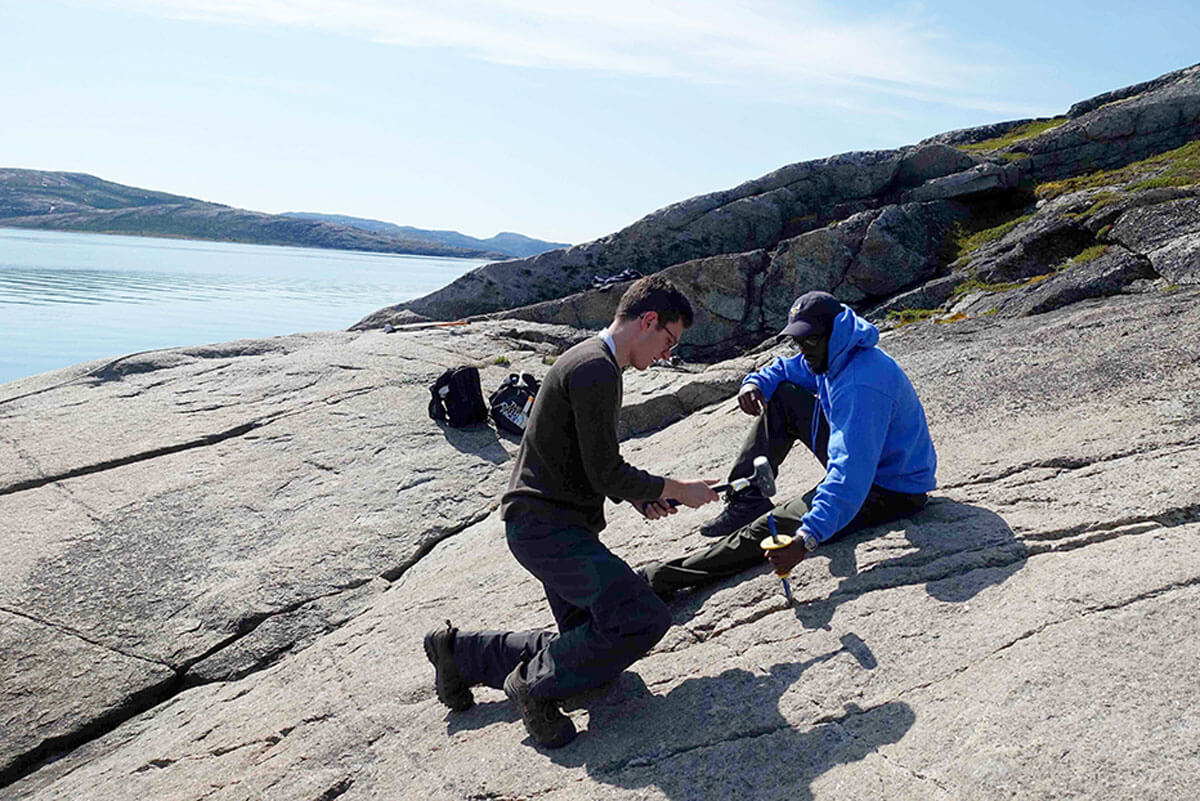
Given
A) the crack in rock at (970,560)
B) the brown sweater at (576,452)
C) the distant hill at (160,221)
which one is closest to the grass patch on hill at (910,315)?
the crack in rock at (970,560)

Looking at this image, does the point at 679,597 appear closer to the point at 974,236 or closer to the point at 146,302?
the point at 974,236

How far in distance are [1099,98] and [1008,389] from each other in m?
22.8

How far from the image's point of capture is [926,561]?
581 centimetres

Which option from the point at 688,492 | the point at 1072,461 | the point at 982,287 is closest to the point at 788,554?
the point at 688,492

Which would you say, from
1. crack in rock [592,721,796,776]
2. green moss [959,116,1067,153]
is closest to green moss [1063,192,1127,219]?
green moss [959,116,1067,153]

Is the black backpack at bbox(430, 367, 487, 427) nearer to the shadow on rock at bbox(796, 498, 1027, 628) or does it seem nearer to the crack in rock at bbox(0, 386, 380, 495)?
the crack in rock at bbox(0, 386, 380, 495)

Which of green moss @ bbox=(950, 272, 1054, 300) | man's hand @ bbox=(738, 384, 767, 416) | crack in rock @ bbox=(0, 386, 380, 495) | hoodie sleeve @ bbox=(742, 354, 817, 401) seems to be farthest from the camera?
green moss @ bbox=(950, 272, 1054, 300)

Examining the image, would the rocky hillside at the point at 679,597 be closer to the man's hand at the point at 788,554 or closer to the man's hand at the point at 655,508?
the man's hand at the point at 788,554

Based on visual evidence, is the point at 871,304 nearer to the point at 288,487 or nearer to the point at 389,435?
the point at 389,435

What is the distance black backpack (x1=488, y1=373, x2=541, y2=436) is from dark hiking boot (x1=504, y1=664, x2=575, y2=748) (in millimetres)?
8829

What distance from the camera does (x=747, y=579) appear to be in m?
6.32

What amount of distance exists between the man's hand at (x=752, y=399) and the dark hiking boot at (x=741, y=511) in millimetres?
790

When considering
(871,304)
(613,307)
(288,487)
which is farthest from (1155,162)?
(288,487)

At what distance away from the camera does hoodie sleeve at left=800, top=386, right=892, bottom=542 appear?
18.0 ft
